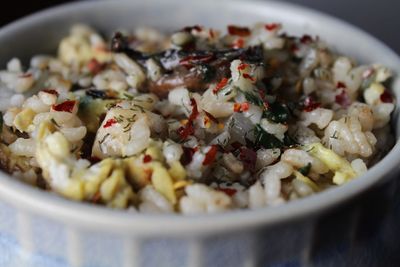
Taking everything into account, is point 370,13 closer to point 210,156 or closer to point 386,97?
point 386,97

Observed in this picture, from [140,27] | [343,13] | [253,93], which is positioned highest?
[253,93]

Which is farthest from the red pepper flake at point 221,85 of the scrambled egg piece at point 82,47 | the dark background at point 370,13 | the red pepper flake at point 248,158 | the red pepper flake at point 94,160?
the dark background at point 370,13

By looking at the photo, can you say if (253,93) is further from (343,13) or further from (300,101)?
(343,13)

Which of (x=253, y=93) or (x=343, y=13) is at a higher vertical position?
(x=253, y=93)

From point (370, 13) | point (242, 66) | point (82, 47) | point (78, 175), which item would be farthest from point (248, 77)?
point (370, 13)

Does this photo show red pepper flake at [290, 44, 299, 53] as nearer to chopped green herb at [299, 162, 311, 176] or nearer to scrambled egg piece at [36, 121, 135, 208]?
chopped green herb at [299, 162, 311, 176]

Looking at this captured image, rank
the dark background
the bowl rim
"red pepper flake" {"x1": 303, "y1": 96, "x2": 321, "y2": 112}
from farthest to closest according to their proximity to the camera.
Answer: the dark background
"red pepper flake" {"x1": 303, "y1": 96, "x2": 321, "y2": 112}
the bowl rim

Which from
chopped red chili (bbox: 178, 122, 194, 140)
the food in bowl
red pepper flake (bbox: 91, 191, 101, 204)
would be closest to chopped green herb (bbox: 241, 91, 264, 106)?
the food in bowl

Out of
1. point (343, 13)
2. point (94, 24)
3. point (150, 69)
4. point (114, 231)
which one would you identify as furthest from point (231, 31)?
point (343, 13)
